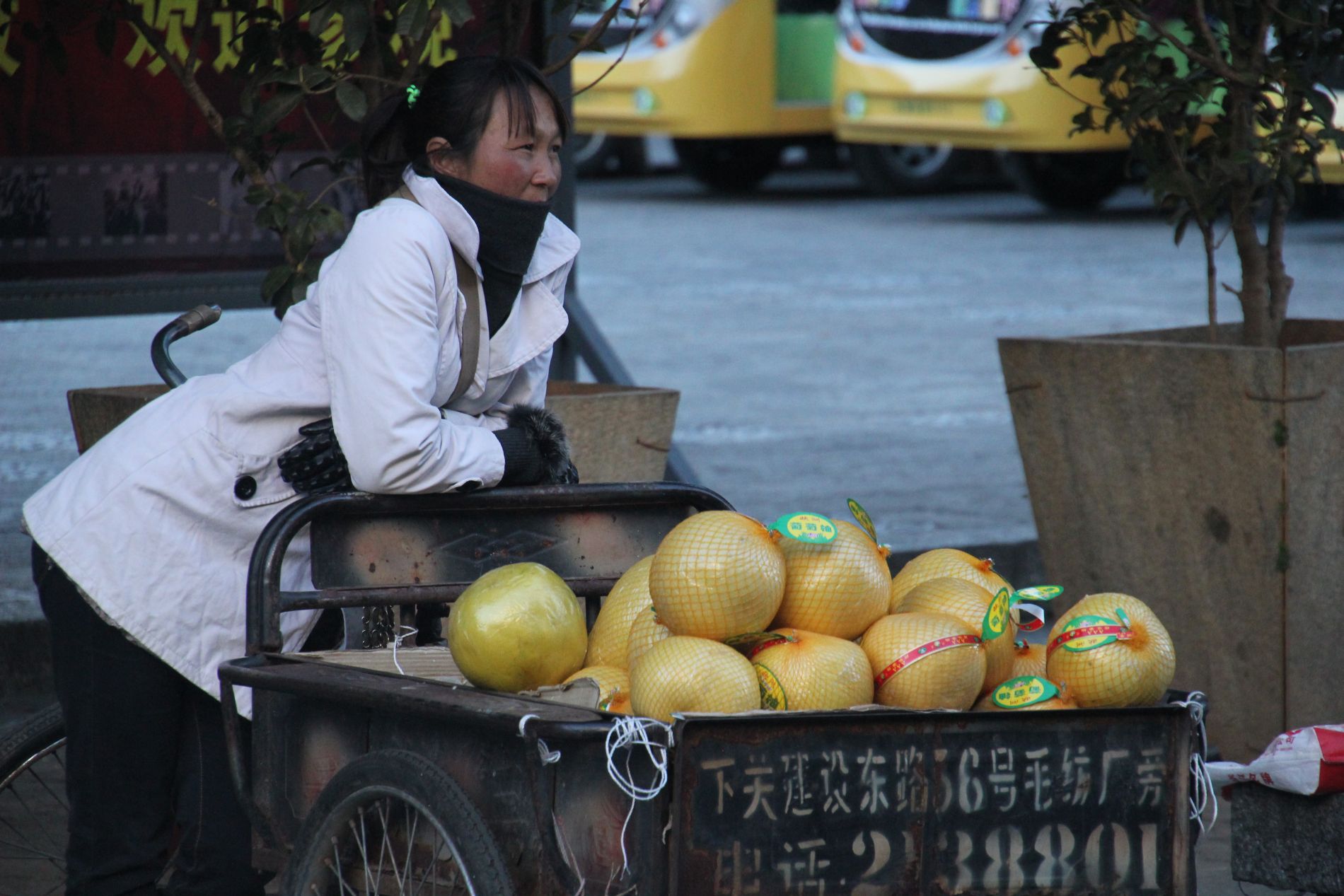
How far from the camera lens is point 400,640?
8.95ft

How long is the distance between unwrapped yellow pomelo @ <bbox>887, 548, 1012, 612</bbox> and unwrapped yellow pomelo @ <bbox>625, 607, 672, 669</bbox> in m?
0.36

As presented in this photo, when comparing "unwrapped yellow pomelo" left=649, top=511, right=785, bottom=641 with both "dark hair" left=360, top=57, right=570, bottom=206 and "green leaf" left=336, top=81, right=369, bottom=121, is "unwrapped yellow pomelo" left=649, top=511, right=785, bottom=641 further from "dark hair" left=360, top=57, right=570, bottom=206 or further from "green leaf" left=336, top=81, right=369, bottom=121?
"green leaf" left=336, top=81, right=369, bottom=121

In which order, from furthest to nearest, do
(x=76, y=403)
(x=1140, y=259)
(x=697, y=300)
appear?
(x=1140, y=259)
(x=697, y=300)
(x=76, y=403)

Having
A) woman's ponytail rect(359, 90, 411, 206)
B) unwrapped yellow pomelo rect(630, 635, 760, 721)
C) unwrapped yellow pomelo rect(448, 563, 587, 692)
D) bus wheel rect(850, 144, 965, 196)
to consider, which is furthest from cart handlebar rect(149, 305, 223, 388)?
bus wheel rect(850, 144, 965, 196)

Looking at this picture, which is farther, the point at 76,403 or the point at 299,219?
the point at 76,403

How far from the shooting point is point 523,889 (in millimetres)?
2166

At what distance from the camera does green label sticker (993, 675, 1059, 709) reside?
7.51 feet

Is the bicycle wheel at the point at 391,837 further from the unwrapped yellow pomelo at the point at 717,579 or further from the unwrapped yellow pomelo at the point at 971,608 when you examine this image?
the unwrapped yellow pomelo at the point at 971,608

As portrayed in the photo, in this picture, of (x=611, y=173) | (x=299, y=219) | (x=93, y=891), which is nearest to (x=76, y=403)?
(x=299, y=219)

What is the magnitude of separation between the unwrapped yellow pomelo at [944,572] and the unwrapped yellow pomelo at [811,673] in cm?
28

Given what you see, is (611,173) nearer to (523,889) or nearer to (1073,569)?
(1073,569)

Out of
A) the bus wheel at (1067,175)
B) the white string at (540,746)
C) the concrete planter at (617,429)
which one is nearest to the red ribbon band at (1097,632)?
the white string at (540,746)

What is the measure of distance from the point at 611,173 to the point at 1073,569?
1653 centimetres

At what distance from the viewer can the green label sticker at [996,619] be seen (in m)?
2.37
